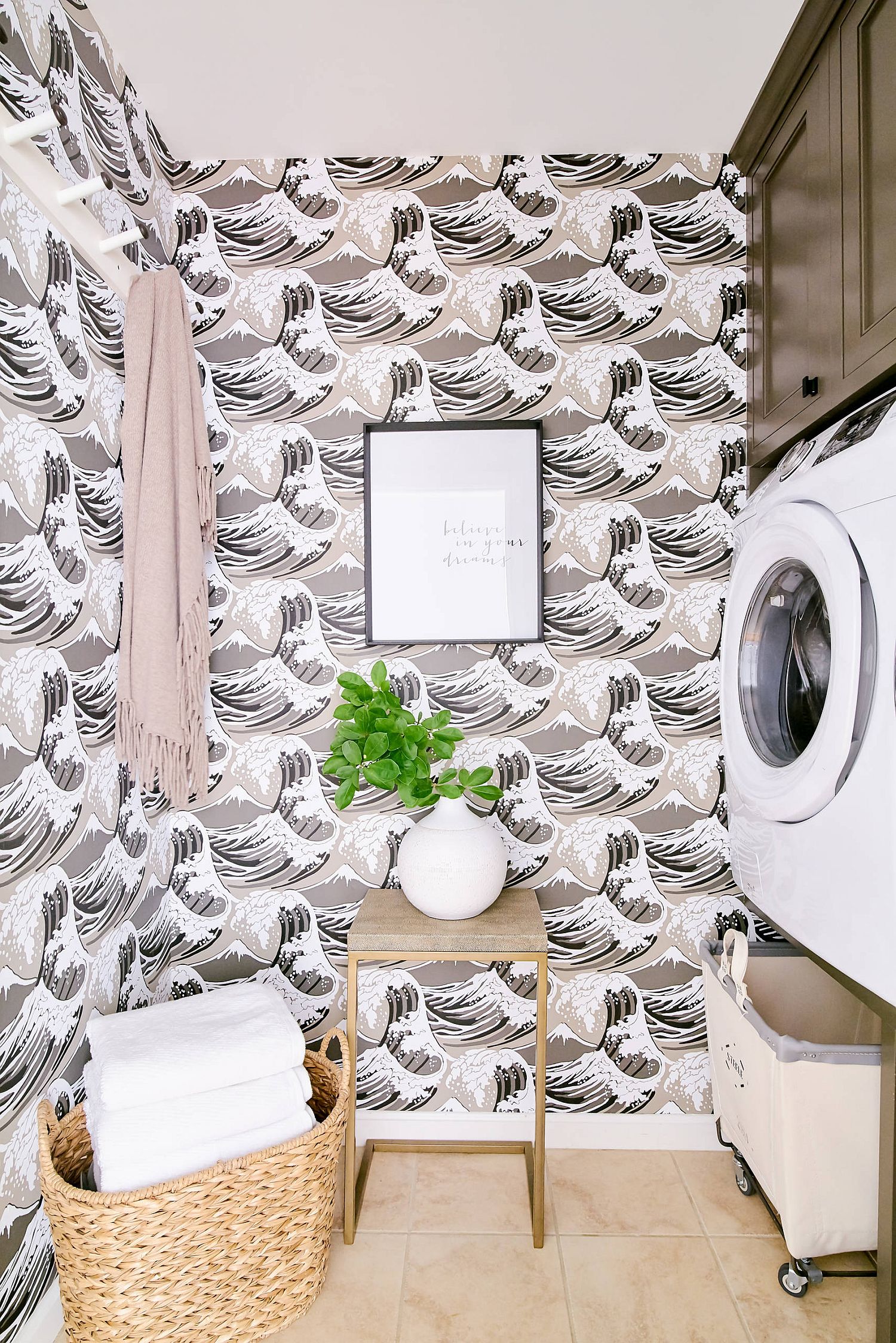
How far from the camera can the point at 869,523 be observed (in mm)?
1270

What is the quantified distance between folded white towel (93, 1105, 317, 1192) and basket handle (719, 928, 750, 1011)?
95 centimetres

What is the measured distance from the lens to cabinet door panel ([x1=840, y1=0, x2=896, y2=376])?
4.36 feet

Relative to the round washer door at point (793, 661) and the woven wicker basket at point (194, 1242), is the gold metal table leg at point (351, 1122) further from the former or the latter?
the round washer door at point (793, 661)

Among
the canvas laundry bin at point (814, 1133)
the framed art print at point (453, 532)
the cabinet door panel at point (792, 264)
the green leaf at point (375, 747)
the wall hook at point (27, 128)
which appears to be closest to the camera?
the wall hook at point (27, 128)

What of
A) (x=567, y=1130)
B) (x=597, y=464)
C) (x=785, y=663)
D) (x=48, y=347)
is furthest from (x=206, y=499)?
(x=567, y=1130)

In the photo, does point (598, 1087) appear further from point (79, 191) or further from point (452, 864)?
point (79, 191)

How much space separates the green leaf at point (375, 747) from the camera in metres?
1.69

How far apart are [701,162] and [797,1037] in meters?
2.16

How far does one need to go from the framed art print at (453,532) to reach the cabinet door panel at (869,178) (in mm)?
761

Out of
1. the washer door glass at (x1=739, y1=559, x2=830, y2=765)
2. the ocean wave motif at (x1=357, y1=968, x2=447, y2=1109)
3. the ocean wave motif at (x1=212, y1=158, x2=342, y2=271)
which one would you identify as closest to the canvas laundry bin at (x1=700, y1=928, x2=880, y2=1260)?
the washer door glass at (x1=739, y1=559, x2=830, y2=765)

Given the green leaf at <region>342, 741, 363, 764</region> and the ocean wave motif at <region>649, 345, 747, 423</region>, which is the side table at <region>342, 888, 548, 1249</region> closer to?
the green leaf at <region>342, 741, 363, 764</region>

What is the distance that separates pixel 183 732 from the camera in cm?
179

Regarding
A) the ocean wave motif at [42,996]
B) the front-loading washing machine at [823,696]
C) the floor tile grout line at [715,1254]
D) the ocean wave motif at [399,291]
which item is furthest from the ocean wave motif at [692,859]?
the ocean wave motif at [399,291]

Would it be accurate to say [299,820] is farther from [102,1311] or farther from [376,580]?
[102,1311]
